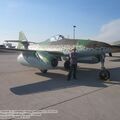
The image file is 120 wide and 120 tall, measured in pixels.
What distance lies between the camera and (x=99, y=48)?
1022 centimetres

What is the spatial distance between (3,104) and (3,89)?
2074 mm

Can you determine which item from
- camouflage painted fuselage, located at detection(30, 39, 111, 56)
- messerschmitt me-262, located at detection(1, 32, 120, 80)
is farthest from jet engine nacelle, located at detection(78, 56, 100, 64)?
camouflage painted fuselage, located at detection(30, 39, 111, 56)

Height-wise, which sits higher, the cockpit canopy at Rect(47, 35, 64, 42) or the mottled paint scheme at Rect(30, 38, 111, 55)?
the cockpit canopy at Rect(47, 35, 64, 42)

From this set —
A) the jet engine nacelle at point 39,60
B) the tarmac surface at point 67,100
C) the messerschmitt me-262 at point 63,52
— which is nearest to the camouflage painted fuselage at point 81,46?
the messerschmitt me-262 at point 63,52

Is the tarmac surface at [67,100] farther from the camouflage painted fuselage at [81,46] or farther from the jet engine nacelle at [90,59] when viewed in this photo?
the jet engine nacelle at [90,59]

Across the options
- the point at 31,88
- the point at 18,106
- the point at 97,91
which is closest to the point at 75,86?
the point at 97,91

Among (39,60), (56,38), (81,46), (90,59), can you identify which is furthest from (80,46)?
(56,38)

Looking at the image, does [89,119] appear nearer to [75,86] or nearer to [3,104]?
[3,104]

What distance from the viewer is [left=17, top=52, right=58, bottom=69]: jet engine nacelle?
36.8 feet

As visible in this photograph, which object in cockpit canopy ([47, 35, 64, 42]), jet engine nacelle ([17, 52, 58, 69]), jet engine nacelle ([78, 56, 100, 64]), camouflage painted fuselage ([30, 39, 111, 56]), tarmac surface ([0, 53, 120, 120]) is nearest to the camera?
tarmac surface ([0, 53, 120, 120])

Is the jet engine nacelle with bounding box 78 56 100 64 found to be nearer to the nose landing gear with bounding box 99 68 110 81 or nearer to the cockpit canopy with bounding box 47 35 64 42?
the nose landing gear with bounding box 99 68 110 81

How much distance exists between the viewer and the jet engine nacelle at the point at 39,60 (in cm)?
1122

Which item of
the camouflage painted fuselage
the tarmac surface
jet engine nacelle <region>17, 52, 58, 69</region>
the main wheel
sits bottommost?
the tarmac surface

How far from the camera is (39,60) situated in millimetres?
11578
